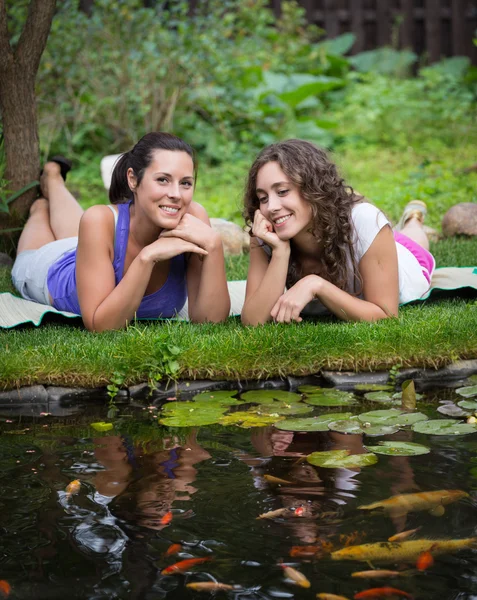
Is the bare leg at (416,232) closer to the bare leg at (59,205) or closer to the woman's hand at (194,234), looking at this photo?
the woman's hand at (194,234)

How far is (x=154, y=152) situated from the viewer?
390 cm

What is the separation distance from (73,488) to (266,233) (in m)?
1.67

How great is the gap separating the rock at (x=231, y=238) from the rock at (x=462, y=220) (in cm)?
158

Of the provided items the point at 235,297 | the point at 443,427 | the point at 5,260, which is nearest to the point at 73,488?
the point at 443,427

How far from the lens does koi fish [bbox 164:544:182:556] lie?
2154 mm

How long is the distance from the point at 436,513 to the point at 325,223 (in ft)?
6.06

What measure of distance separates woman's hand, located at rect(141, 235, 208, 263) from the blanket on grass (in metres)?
0.58

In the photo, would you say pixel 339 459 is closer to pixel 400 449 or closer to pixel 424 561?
pixel 400 449

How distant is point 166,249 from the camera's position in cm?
387

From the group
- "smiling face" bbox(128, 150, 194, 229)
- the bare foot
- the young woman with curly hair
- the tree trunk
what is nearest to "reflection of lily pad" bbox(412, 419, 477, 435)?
the young woman with curly hair

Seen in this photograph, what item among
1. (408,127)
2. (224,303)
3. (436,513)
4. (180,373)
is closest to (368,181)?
(408,127)

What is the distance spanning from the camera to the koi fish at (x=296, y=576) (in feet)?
6.55

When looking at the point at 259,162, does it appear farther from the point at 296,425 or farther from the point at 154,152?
the point at 296,425

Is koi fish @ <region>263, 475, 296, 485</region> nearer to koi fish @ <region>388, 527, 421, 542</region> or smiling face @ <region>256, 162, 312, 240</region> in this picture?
koi fish @ <region>388, 527, 421, 542</region>
